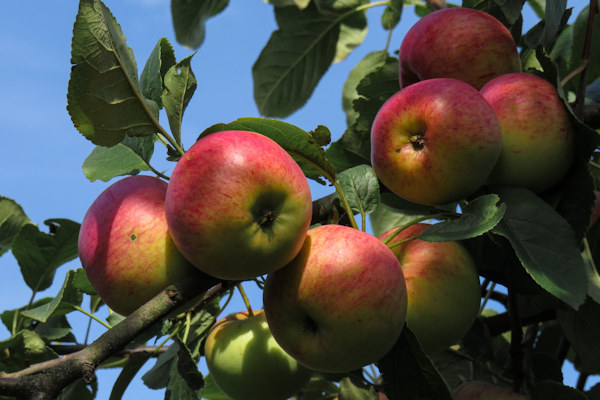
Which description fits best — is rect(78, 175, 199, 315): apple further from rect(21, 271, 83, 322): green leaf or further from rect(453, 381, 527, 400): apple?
rect(453, 381, 527, 400): apple

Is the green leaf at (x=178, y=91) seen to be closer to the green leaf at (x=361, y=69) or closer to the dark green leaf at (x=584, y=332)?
the dark green leaf at (x=584, y=332)

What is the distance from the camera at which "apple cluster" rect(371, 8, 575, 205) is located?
1079mm

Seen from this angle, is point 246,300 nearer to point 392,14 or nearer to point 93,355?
point 93,355

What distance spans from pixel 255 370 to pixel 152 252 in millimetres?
439

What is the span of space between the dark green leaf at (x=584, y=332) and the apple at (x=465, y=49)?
1.78 feet

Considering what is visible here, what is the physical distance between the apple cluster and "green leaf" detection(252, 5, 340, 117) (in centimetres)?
121

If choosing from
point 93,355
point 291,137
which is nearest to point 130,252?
point 93,355

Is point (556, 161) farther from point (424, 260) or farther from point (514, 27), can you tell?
point (514, 27)

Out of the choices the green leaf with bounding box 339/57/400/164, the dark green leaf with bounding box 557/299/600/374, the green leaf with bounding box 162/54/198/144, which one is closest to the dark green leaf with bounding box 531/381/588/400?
the dark green leaf with bounding box 557/299/600/374

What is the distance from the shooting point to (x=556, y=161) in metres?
1.14

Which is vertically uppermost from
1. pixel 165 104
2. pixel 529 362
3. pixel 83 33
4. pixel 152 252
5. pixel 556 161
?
pixel 83 33

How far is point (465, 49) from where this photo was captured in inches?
49.9

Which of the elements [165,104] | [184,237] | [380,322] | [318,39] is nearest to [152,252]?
[184,237]

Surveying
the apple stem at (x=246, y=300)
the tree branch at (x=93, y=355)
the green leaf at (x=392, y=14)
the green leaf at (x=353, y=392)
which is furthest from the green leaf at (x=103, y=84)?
the green leaf at (x=392, y=14)
